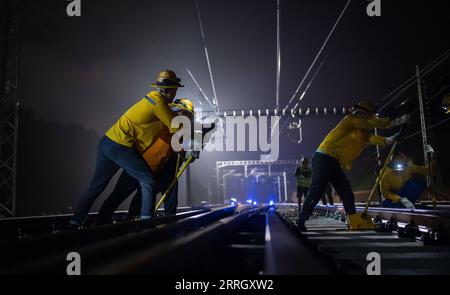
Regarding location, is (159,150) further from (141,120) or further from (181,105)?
(181,105)

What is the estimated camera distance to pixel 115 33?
13.9m

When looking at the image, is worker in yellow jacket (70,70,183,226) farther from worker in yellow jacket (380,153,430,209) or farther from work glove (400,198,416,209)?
work glove (400,198,416,209)

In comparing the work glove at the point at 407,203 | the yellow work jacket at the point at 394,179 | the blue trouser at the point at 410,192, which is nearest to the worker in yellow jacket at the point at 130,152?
the yellow work jacket at the point at 394,179

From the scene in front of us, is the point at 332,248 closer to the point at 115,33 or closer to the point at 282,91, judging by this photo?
the point at 115,33

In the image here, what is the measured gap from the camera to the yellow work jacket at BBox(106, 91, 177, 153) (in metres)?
3.77

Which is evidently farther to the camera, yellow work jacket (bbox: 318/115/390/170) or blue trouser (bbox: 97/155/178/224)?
yellow work jacket (bbox: 318/115/390/170)

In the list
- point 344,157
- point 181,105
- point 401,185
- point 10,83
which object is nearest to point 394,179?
point 401,185

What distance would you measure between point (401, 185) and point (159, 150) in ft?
16.1

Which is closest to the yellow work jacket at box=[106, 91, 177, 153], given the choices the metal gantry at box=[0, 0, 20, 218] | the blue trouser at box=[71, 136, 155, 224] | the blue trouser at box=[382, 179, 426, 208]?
the blue trouser at box=[71, 136, 155, 224]

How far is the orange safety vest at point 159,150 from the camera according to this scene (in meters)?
4.49

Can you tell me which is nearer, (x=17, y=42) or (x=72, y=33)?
(x=17, y=42)

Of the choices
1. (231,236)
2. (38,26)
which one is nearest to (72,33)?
(38,26)

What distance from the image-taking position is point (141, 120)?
3.88 meters
